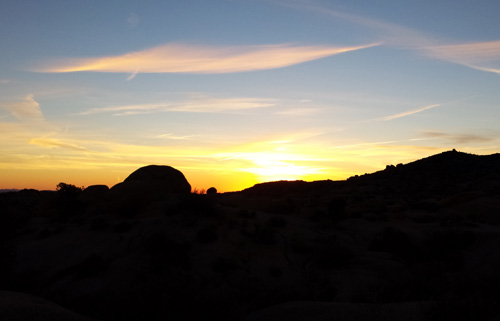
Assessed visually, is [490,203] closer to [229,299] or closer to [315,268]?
[315,268]

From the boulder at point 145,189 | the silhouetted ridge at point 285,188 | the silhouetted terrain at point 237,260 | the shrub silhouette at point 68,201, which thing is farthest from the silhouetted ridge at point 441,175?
the shrub silhouette at point 68,201

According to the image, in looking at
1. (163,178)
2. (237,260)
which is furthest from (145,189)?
(237,260)

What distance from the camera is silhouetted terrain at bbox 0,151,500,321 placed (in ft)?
31.2

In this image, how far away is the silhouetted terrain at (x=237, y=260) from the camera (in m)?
9.51

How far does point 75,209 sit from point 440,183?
4991cm

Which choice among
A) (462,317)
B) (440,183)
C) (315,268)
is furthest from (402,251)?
(440,183)

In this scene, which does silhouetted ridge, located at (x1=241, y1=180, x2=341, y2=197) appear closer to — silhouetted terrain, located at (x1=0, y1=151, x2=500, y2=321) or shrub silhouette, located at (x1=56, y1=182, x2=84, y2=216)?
silhouetted terrain, located at (x1=0, y1=151, x2=500, y2=321)

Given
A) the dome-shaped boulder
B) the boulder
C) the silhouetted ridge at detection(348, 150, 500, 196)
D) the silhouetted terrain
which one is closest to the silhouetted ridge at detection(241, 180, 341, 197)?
the silhouetted ridge at detection(348, 150, 500, 196)

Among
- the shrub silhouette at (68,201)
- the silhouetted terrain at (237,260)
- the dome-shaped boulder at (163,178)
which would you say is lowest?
the silhouetted terrain at (237,260)

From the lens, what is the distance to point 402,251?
75.2 ft

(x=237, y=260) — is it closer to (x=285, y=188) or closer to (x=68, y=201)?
(x=68, y=201)

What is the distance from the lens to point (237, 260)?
69.4 ft

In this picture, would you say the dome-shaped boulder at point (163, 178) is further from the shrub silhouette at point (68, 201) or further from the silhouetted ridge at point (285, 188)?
the silhouetted ridge at point (285, 188)

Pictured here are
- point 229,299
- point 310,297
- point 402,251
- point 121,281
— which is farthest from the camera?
point 402,251
